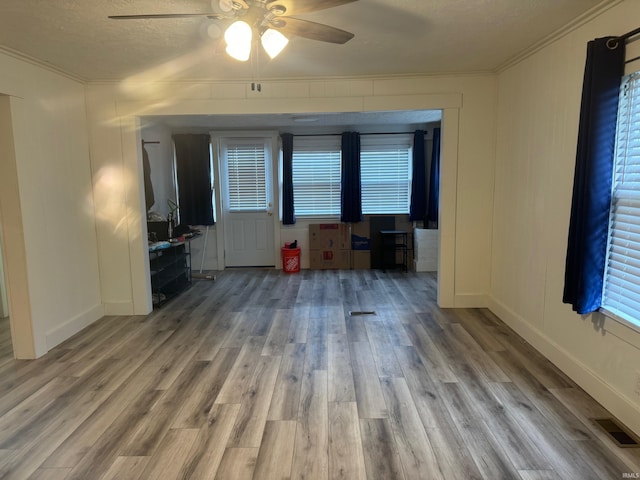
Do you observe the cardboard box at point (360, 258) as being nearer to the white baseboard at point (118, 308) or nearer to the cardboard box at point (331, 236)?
the cardboard box at point (331, 236)

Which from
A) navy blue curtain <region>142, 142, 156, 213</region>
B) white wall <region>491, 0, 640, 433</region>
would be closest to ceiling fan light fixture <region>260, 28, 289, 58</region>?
white wall <region>491, 0, 640, 433</region>

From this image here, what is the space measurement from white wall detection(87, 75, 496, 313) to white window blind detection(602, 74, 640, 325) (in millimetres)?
1751

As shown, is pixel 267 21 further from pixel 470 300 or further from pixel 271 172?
pixel 271 172

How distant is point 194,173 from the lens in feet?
20.5

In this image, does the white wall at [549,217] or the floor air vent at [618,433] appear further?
the white wall at [549,217]

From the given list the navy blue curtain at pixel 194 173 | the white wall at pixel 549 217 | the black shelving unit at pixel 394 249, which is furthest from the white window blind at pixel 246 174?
the white wall at pixel 549 217

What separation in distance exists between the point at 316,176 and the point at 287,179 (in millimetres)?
501

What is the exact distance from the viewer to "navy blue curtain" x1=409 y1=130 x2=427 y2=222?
6219mm

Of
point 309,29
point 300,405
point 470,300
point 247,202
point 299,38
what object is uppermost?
point 299,38

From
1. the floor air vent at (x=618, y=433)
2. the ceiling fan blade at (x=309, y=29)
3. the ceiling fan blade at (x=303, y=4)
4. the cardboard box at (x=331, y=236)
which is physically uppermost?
the ceiling fan blade at (x=303, y=4)

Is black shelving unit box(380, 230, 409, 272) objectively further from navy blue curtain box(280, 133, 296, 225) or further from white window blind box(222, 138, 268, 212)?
white window blind box(222, 138, 268, 212)

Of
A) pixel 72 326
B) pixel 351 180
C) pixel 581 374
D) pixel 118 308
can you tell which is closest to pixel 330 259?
pixel 351 180

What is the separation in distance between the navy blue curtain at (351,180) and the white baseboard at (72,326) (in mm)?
3734

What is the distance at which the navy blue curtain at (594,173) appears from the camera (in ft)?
7.20
